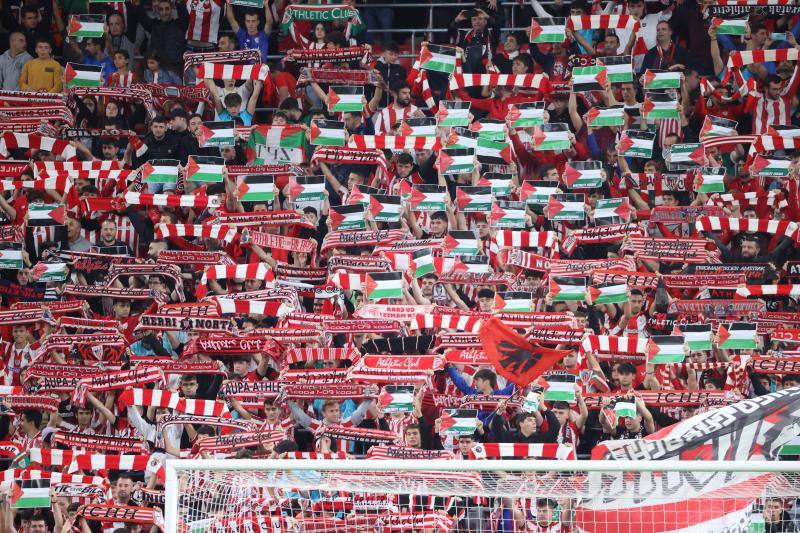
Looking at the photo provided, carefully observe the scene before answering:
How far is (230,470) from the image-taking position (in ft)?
29.3

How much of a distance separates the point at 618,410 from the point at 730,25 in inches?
228

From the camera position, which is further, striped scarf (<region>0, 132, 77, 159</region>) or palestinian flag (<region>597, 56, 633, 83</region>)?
striped scarf (<region>0, 132, 77, 159</region>)

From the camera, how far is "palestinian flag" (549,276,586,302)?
15.0 meters

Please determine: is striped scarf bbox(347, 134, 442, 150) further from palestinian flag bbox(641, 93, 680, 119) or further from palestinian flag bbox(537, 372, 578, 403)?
palestinian flag bbox(537, 372, 578, 403)

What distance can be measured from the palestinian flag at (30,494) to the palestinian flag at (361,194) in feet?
15.2

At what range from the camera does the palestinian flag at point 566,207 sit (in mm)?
15992

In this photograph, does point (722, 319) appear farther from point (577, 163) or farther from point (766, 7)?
point (766, 7)

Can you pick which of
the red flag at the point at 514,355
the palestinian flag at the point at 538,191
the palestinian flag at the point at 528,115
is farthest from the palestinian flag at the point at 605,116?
the red flag at the point at 514,355

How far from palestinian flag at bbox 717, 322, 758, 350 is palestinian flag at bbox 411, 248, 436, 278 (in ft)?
9.48

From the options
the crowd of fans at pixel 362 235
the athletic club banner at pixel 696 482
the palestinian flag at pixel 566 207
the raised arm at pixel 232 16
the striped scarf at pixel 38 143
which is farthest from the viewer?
the raised arm at pixel 232 16

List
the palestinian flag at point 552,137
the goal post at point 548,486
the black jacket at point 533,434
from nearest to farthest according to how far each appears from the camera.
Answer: the goal post at point 548,486 < the black jacket at point 533,434 < the palestinian flag at point 552,137

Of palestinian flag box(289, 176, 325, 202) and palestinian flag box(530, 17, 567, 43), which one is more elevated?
palestinian flag box(530, 17, 567, 43)

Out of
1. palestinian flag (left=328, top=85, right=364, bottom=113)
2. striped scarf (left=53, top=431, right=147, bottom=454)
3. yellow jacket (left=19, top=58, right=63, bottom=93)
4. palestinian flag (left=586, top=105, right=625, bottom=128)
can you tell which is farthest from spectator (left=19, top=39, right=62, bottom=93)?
palestinian flag (left=586, top=105, right=625, bottom=128)

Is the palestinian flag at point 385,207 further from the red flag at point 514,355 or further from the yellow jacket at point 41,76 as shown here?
the yellow jacket at point 41,76
